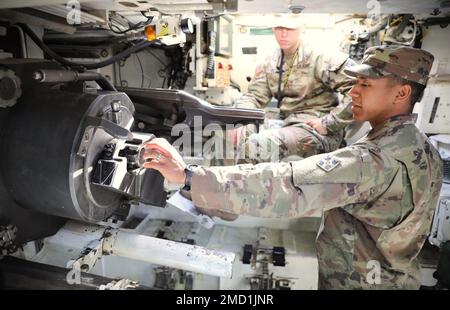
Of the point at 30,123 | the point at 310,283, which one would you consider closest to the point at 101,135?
the point at 30,123

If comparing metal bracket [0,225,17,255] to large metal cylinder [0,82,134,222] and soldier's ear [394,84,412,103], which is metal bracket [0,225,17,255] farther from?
soldier's ear [394,84,412,103]

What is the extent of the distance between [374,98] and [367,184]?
41cm

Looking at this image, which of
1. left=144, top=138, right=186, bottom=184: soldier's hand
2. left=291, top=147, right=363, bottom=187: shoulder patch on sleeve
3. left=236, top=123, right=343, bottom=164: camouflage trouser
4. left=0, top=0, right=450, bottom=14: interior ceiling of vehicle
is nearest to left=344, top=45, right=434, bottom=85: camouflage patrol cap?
left=0, top=0, right=450, bottom=14: interior ceiling of vehicle

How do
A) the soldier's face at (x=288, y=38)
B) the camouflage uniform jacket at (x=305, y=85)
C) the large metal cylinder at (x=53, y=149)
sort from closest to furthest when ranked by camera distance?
the large metal cylinder at (x=53, y=149) < the camouflage uniform jacket at (x=305, y=85) < the soldier's face at (x=288, y=38)

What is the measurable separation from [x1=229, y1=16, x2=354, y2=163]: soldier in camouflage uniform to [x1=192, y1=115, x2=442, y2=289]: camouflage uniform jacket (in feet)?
2.96

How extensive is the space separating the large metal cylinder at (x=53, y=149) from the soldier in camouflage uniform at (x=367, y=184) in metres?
0.23

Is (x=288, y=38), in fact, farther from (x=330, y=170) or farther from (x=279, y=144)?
(x=330, y=170)

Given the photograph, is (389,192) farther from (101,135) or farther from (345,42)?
(345,42)

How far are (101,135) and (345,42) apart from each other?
2934mm

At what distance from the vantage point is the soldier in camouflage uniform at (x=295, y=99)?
216cm

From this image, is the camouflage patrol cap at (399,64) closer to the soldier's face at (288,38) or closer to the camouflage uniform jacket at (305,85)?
the camouflage uniform jacket at (305,85)

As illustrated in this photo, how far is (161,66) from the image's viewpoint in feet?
11.8

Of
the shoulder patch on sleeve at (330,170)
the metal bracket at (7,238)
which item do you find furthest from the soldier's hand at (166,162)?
the metal bracket at (7,238)

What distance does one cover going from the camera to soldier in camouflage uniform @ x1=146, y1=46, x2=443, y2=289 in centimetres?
100
